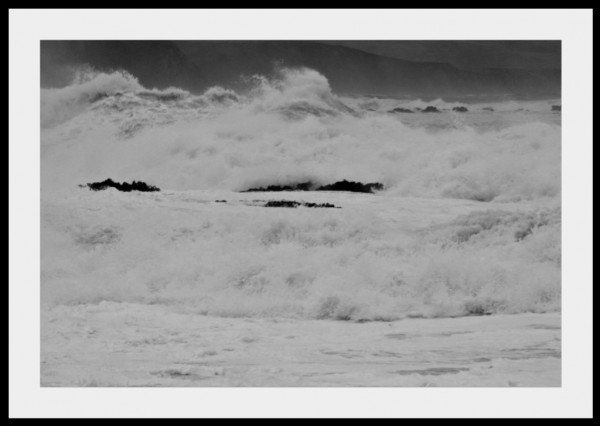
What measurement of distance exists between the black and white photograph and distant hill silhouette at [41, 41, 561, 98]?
1 centimetres

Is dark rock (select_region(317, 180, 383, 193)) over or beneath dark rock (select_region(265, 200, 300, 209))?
over

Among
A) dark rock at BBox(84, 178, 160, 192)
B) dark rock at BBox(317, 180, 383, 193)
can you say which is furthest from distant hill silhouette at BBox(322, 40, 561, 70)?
dark rock at BBox(84, 178, 160, 192)

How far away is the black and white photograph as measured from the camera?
516cm

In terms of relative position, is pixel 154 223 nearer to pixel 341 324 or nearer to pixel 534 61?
pixel 341 324

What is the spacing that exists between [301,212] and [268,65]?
3.02 ft

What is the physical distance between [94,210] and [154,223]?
0.38 metres

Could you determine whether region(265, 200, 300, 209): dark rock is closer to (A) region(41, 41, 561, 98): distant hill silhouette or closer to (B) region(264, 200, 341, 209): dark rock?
(B) region(264, 200, 341, 209): dark rock

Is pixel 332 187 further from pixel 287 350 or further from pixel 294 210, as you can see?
pixel 287 350

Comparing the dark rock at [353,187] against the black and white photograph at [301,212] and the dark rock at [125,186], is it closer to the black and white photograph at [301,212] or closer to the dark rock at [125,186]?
the black and white photograph at [301,212]

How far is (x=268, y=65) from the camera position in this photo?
17.9ft

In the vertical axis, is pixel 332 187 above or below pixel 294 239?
above

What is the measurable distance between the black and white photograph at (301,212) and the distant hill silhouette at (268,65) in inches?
0.5

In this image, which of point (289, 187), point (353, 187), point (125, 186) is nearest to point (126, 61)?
point (125, 186)
